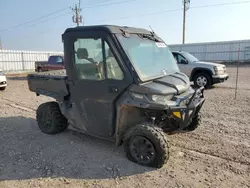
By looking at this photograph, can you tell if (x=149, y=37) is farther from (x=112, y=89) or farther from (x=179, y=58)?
(x=179, y=58)

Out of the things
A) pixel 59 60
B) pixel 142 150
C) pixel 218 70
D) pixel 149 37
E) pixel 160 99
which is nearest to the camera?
pixel 160 99

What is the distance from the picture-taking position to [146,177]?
3.38 metres

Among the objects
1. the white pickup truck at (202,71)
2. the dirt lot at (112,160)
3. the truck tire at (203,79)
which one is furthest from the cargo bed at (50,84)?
the truck tire at (203,79)

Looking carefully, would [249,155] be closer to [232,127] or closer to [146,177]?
[232,127]

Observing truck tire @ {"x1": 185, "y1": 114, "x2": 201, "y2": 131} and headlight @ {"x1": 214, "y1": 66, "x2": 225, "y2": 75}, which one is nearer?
truck tire @ {"x1": 185, "y1": 114, "x2": 201, "y2": 131}

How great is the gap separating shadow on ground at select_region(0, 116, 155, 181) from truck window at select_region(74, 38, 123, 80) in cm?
143

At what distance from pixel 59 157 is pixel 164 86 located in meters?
2.26

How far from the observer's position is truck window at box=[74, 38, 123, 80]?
3.69 metres

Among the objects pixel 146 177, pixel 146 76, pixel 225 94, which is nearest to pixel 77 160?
pixel 146 177

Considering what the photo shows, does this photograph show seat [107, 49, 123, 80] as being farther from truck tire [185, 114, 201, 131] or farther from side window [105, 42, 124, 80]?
truck tire [185, 114, 201, 131]

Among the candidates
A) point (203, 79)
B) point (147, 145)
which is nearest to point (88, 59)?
point (147, 145)

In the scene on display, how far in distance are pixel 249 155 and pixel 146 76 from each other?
93.4 inches

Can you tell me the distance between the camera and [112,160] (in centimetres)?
389

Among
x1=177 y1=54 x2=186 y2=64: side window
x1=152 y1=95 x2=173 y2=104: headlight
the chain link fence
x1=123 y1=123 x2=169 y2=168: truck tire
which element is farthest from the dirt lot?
the chain link fence
